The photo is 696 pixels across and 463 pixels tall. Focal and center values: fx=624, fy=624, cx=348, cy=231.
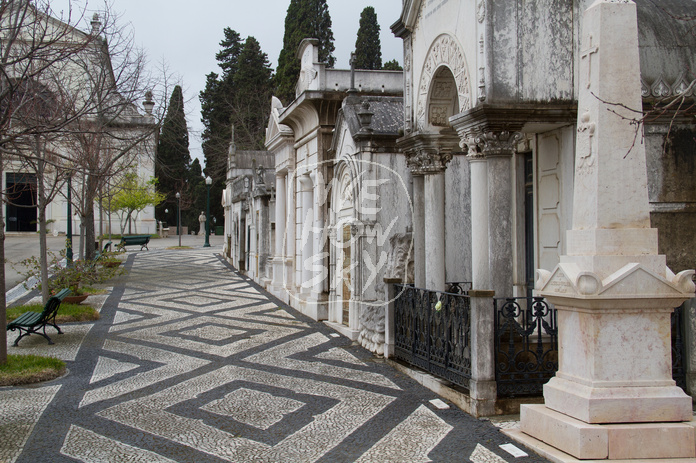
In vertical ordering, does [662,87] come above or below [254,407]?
above

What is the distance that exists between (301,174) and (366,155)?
448cm

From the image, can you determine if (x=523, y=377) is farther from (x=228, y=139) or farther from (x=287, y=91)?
(x=228, y=139)

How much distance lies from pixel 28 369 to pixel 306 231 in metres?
7.60

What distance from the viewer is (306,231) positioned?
14.7m

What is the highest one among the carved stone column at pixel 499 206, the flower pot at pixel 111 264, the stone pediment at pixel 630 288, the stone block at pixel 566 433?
the carved stone column at pixel 499 206

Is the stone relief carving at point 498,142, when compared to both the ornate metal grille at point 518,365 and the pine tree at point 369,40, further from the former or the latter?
the pine tree at point 369,40

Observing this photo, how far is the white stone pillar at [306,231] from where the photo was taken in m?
14.5

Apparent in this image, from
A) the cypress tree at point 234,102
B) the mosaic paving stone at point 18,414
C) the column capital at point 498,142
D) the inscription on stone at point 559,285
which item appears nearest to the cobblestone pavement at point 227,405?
the mosaic paving stone at point 18,414

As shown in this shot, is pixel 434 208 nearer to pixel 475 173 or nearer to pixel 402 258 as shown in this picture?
pixel 402 258

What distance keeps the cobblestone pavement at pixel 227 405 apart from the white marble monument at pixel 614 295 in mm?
614

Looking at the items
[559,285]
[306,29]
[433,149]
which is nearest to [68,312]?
[433,149]

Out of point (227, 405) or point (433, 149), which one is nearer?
point (227, 405)

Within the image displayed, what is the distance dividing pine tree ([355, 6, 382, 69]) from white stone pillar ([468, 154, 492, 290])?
39.5 metres

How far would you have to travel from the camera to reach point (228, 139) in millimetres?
52844
